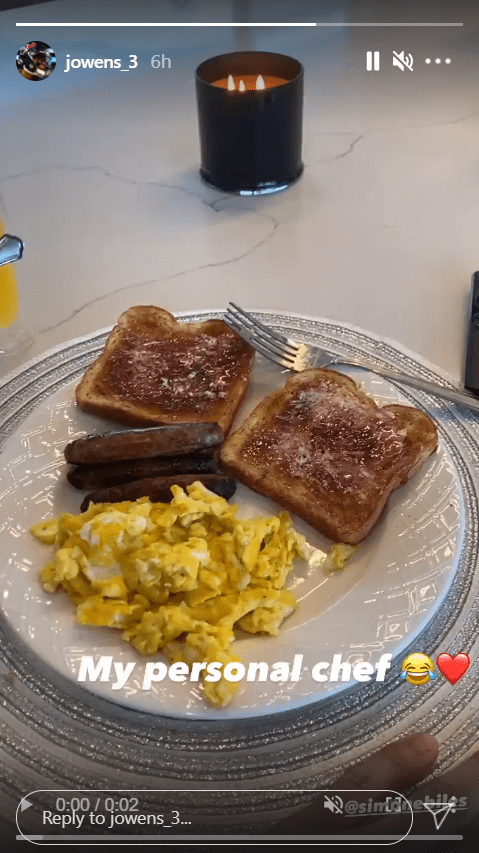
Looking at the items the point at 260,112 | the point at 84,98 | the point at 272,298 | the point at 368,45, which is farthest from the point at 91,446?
the point at 368,45

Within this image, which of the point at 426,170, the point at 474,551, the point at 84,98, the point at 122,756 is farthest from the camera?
the point at 84,98

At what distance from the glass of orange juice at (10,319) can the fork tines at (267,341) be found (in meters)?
0.45

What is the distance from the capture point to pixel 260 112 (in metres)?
1.72

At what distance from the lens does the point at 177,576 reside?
81 centimetres

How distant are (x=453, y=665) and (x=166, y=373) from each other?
0.67m

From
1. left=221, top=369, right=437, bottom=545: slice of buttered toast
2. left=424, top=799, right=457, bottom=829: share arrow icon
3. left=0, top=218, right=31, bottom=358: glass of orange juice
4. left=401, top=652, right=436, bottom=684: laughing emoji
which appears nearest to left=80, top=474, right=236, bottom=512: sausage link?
left=221, top=369, right=437, bottom=545: slice of buttered toast

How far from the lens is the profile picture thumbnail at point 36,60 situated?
223 centimetres

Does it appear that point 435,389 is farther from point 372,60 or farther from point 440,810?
point 372,60

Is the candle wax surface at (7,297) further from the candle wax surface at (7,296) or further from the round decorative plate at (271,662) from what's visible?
the round decorative plate at (271,662)

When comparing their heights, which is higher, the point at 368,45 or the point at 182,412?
the point at 368,45

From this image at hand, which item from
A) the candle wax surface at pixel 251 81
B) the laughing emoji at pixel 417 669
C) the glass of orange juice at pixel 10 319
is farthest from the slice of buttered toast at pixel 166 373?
the candle wax surface at pixel 251 81

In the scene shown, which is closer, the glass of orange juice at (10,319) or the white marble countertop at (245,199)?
the glass of orange juice at (10,319)

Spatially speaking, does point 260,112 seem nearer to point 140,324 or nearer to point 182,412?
point 140,324

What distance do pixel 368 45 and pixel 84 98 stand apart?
108cm
